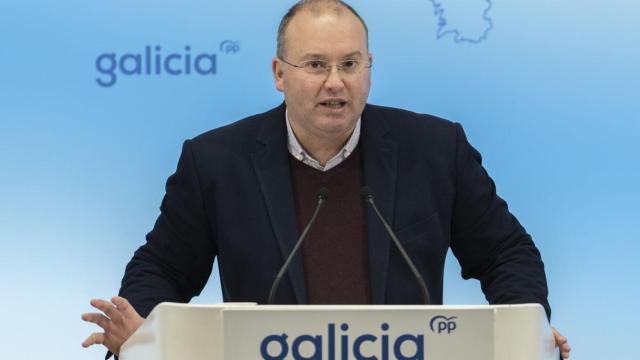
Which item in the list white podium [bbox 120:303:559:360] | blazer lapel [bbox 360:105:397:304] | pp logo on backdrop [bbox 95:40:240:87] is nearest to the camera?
white podium [bbox 120:303:559:360]

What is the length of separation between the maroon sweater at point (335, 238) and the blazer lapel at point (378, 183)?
0.19 feet

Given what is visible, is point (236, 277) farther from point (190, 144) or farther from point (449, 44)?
point (449, 44)

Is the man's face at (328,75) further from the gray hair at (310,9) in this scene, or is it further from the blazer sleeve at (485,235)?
the blazer sleeve at (485,235)

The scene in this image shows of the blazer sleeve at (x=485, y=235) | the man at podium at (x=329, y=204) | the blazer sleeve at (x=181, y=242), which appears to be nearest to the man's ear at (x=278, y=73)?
the man at podium at (x=329, y=204)

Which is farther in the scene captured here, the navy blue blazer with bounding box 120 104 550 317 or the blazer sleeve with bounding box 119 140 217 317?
the blazer sleeve with bounding box 119 140 217 317

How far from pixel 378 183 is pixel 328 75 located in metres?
0.33

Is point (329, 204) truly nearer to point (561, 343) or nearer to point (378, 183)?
point (378, 183)

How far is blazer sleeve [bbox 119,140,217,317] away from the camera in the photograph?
113 inches

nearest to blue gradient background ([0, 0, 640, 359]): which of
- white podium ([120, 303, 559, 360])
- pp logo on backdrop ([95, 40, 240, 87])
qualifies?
pp logo on backdrop ([95, 40, 240, 87])

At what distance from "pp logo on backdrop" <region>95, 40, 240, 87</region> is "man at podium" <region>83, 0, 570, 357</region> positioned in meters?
1.04

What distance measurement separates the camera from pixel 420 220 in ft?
9.21

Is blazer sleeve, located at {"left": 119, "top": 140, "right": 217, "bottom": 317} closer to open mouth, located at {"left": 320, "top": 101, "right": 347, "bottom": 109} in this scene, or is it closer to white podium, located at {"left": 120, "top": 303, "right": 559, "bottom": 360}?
open mouth, located at {"left": 320, "top": 101, "right": 347, "bottom": 109}

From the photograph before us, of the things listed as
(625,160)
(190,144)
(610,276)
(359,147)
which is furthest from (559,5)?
(190,144)

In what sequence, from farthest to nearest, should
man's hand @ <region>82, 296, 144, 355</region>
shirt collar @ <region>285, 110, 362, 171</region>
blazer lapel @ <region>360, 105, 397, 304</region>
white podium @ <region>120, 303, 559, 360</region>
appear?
shirt collar @ <region>285, 110, 362, 171</region> < blazer lapel @ <region>360, 105, 397, 304</region> < man's hand @ <region>82, 296, 144, 355</region> < white podium @ <region>120, 303, 559, 360</region>
